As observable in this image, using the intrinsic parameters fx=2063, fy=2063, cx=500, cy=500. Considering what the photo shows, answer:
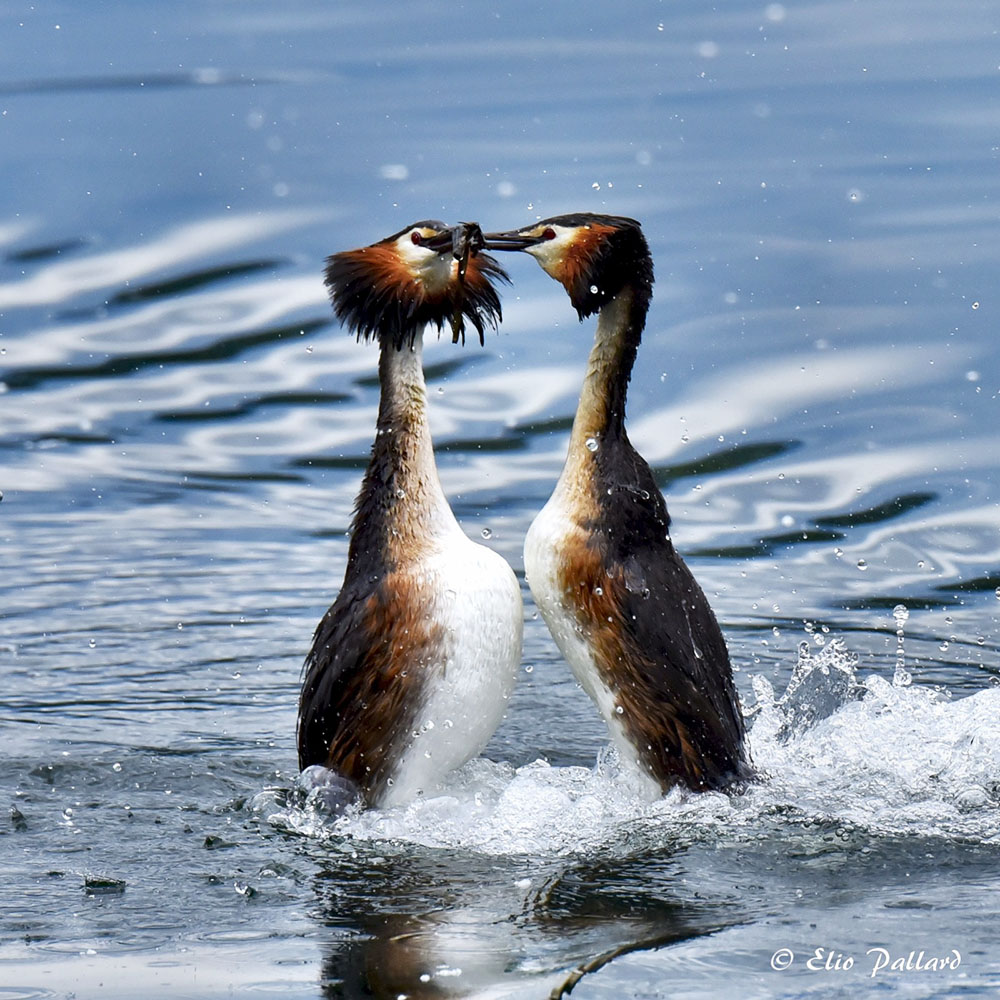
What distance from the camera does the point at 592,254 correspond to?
23.5 feet

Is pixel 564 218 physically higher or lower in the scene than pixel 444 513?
higher

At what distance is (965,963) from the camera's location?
530cm

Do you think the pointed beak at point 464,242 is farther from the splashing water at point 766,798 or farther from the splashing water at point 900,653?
the splashing water at point 900,653

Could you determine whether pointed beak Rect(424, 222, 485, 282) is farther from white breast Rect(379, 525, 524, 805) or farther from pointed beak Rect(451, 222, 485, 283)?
white breast Rect(379, 525, 524, 805)

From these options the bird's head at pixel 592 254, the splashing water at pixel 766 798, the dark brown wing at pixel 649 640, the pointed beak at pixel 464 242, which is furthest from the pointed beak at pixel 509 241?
the splashing water at pixel 766 798

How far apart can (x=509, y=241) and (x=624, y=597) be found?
1351mm

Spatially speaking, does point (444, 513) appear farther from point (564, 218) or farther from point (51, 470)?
point (51, 470)

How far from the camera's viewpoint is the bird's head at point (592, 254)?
7156 mm

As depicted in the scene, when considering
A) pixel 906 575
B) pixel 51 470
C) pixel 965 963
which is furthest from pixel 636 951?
pixel 51 470

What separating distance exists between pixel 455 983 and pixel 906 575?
5.52 metres

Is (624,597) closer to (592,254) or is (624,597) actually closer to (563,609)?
(563,609)
